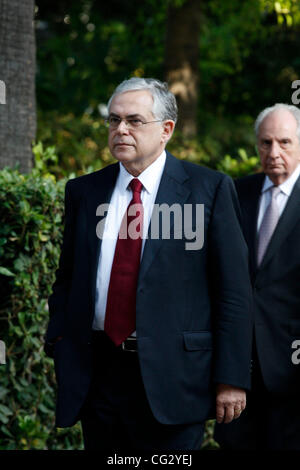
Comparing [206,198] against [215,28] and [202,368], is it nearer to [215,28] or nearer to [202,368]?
[202,368]

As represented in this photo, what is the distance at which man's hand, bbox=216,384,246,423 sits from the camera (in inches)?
123

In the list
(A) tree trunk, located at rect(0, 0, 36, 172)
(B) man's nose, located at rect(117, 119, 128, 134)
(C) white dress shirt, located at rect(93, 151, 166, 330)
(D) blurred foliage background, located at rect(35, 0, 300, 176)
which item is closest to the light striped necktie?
(C) white dress shirt, located at rect(93, 151, 166, 330)

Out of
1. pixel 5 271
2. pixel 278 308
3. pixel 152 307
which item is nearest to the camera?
pixel 152 307

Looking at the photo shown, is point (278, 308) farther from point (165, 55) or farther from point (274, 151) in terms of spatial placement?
point (165, 55)

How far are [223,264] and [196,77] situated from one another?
888cm

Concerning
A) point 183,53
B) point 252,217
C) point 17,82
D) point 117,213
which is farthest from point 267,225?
point 183,53

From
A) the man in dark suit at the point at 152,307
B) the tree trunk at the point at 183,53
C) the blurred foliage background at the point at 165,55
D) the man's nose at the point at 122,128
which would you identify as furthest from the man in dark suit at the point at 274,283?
the tree trunk at the point at 183,53

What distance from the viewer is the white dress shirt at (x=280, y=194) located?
4.37 m

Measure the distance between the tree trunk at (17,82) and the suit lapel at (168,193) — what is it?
216cm

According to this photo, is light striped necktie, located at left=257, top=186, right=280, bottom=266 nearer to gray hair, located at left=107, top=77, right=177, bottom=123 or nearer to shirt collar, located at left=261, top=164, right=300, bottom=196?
shirt collar, located at left=261, top=164, right=300, bottom=196

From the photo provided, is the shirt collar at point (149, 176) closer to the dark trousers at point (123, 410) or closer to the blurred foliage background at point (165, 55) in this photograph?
the dark trousers at point (123, 410)

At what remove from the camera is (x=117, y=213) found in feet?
10.7

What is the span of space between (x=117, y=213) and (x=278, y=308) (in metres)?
1.33
